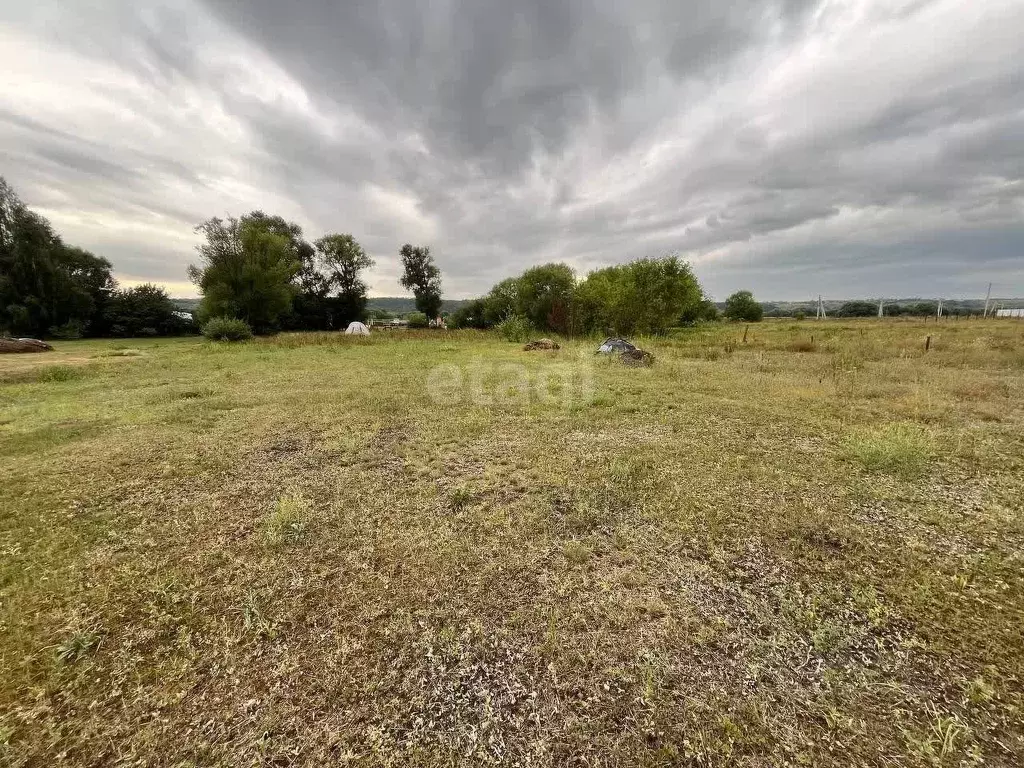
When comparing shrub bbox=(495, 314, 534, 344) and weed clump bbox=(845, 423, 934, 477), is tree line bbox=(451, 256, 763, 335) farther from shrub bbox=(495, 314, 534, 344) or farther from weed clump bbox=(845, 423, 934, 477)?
weed clump bbox=(845, 423, 934, 477)

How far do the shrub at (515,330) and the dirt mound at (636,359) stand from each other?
13.1 meters

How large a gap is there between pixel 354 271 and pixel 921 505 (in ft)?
159

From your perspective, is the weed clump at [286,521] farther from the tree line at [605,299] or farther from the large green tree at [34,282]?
the large green tree at [34,282]

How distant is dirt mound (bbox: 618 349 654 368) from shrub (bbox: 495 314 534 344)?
514 inches

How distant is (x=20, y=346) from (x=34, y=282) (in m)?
16.0

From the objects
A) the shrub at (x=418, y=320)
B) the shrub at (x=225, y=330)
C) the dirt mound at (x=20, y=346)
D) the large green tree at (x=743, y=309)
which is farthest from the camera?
the large green tree at (x=743, y=309)

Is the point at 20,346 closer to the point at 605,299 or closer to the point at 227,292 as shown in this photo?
the point at 227,292

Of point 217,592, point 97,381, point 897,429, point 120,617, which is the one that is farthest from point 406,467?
point 97,381

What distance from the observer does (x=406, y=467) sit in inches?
207

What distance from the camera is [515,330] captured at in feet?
98.5

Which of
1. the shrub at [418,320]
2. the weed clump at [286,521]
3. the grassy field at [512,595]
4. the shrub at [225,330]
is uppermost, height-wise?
the shrub at [418,320]

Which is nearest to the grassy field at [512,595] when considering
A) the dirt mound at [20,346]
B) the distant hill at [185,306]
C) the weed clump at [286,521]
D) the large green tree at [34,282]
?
the weed clump at [286,521]

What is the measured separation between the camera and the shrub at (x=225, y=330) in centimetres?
2453

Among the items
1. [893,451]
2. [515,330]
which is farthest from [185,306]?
[893,451]
